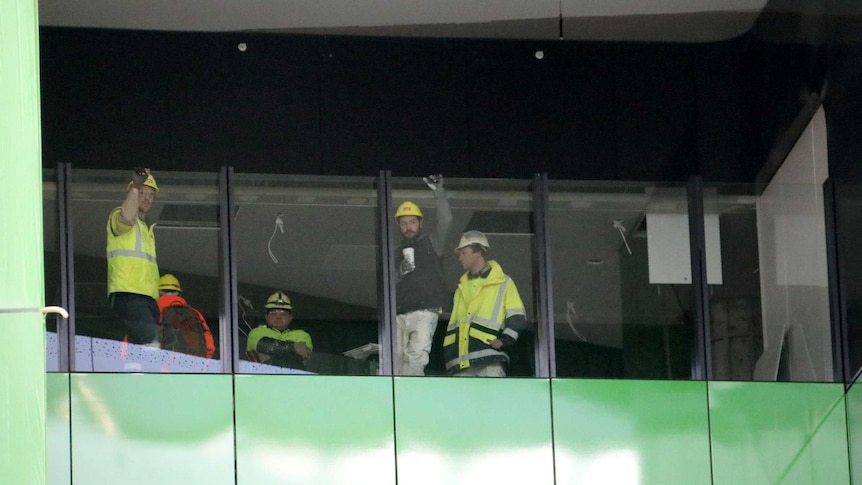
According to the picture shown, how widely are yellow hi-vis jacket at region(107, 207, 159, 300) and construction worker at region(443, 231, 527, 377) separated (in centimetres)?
265

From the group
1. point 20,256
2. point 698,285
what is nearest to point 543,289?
point 698,285

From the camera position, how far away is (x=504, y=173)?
58.6ft

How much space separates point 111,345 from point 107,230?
100 centimetres

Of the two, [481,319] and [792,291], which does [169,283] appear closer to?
[481,319]

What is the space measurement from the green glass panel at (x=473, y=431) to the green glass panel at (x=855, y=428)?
2836mm

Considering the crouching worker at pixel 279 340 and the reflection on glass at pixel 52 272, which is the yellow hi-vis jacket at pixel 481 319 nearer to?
the crouching worker at pixel 279 340

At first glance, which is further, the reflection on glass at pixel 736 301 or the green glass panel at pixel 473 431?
the reflection on glass at pixel 736 301

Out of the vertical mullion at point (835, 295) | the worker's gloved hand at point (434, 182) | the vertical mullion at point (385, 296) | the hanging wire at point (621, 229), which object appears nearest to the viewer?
the vertical mullion at point (385, 296)

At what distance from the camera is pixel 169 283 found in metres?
13.7

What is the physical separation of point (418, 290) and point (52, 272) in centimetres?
319

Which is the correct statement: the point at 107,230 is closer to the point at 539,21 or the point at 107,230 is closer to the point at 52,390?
the point at 52,390

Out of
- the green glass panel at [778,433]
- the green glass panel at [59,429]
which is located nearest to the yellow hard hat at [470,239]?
the green glass panel at [778,433]

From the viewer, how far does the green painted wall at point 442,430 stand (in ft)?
44.9

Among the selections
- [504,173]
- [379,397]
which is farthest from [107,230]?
[504,173]
